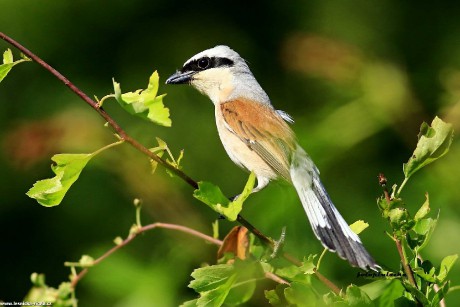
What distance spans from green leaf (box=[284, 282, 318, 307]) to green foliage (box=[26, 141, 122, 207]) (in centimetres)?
47

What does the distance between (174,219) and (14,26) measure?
226 centimetres

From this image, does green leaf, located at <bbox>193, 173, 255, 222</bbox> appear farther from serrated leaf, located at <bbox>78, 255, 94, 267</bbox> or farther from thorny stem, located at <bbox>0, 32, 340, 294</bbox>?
serrated leaf, located at <bbox>78, 255, 94, 267</bbox>

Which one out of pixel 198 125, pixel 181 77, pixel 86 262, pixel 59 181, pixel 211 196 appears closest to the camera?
pixel 211 196

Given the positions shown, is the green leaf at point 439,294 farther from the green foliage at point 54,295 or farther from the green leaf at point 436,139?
the green foliage at point 54,295

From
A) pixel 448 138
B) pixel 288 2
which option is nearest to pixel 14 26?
pixel 288 2

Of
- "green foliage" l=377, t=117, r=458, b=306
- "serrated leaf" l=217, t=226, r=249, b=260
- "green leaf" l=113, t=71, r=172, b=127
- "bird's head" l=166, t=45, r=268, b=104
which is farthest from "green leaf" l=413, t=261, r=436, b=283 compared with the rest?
"bird's head" l=166, t=45, r=268, b=104

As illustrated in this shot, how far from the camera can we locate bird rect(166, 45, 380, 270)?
1.71 meters

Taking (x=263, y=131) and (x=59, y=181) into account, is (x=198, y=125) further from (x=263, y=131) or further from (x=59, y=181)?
(x=59, y=181)

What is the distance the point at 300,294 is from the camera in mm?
1276

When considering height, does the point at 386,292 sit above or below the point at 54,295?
above

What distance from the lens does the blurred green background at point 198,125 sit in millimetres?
2113

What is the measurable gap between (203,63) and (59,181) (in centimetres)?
139

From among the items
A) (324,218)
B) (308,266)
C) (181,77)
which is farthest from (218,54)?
(308,266)

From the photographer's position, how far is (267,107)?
2.64 metres
